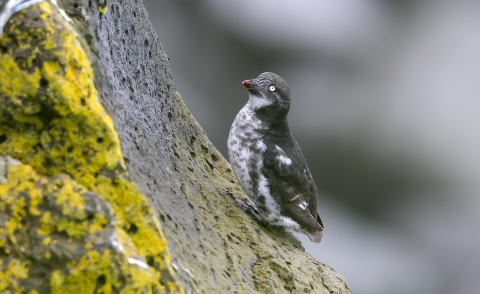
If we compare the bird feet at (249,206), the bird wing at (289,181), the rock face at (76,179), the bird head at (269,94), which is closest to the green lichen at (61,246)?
the rock face at (76,179)

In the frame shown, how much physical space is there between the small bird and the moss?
2.20m

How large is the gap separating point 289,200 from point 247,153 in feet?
1.75

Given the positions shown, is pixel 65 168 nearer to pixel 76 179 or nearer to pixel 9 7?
pixel 76 179

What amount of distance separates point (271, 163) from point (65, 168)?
2.64m

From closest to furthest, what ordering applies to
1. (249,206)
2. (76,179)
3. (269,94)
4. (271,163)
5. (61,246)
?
(61,246)
(76,179)
(249,206)
(271,163)
(269,94)

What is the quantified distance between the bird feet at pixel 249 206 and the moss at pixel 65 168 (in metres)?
2.12

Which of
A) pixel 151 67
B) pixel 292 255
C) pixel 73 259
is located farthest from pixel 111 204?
pixel 292 255

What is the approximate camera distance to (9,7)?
2.08 m

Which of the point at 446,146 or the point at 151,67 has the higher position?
the point at 151,67

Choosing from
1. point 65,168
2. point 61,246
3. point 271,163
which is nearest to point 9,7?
point 65,168

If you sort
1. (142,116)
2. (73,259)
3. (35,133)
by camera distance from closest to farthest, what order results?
(73,259) < (35,133) < (142,116)

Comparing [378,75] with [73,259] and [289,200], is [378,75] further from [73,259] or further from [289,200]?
[73,259]

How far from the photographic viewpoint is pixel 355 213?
8695mm

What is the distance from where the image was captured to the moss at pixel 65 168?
2031 mm
